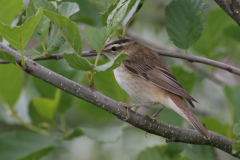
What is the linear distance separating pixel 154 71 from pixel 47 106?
1223mm

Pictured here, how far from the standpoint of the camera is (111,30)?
184 centimetres

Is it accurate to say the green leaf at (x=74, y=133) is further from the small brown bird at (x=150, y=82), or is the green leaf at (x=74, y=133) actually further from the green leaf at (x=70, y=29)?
the green leaf at (x=70, y=29)

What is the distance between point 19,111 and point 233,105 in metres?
2.41

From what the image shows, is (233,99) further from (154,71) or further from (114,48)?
(114,48)

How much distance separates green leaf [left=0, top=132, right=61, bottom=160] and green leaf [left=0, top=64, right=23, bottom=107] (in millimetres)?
387

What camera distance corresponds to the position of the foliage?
1848mm

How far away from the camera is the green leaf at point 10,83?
3.00 meters

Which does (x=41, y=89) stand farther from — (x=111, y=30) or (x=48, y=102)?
(x=111, y=30)

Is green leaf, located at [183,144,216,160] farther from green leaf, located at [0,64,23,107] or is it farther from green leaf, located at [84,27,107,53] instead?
green leaf, located at [0,64,23,107]

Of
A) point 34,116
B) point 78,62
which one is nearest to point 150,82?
point 34,116

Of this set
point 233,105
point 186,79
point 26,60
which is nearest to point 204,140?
point 233,105

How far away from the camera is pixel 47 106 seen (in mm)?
3000

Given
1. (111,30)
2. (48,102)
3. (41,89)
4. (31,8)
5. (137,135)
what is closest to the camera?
(111,30)

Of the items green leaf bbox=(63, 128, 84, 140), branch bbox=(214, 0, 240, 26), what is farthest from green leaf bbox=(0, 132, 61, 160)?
branch bbox=(214, 0, 240, 26)
